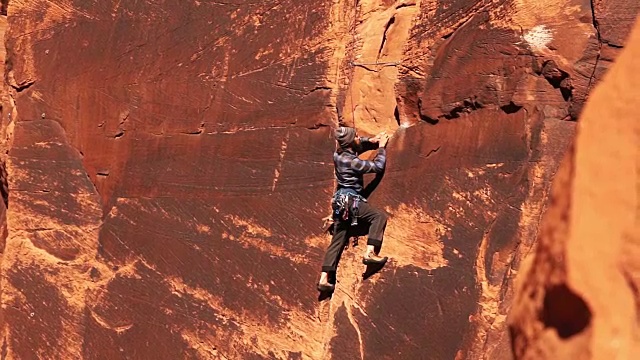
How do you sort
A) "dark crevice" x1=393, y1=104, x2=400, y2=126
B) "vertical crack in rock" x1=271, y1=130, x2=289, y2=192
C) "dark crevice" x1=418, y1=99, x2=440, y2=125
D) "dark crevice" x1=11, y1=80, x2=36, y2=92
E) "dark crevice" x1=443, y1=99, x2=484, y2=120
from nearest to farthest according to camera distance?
"dark crevice" x1=443, y1=99, x2=484, y2=120 < "dark crevice" x1=418, y1=99, x2=440, y2=125 < "dark crevice" x1=393, y1=104, x2=400, y2=126 < "vertical crack in rock" x1=271, y1=130, x2=289, y2=192 < "dark crevice" x1=11, y1=80, x2=36, y2=92

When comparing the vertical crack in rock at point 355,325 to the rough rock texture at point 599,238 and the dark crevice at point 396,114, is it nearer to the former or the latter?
the dark crevice at point 396,114

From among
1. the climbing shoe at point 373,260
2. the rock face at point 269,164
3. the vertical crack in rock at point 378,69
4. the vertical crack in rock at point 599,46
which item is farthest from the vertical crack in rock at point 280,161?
the vertical crack in rock at point 599,46

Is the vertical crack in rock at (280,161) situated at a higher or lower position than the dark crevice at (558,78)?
lower

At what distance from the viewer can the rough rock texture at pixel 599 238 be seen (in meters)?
1.89

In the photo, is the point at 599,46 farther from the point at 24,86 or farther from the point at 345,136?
the point at 24,86

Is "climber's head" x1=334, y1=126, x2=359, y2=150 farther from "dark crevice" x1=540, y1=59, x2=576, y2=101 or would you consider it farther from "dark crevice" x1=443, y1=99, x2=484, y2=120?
"dark crevice" x1=540, y1=59, x2=576, y2=101

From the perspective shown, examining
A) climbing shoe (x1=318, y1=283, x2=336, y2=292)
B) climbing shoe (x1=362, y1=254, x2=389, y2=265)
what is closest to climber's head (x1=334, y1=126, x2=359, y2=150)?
climbing shoe (x1=362, y1=254, x2=389, y2=265)

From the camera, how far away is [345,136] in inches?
211

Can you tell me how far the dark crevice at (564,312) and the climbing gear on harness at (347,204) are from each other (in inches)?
125

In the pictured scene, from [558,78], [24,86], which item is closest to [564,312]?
[558,78]

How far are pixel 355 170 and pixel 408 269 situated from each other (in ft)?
2.57

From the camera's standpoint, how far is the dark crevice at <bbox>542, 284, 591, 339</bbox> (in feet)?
6.47

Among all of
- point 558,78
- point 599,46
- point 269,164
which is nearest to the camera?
point 599,46

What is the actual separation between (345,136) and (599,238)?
11.3 ft
